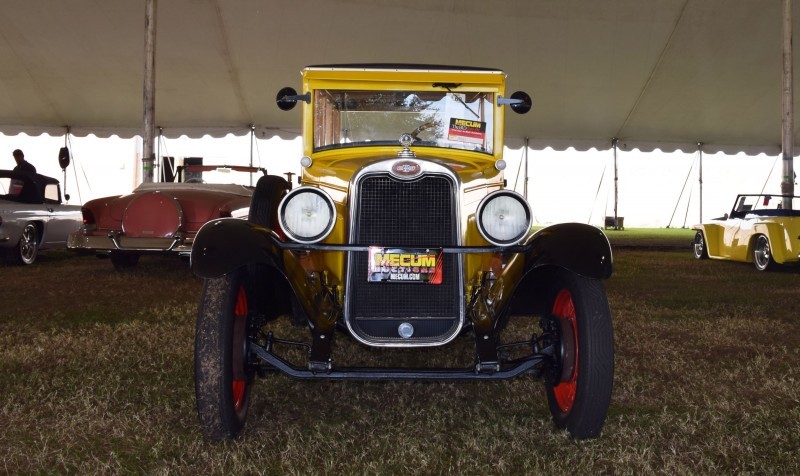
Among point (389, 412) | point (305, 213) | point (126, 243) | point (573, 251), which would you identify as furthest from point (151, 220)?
point (573, 251)

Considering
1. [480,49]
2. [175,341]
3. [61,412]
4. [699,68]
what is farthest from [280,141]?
[61,412]

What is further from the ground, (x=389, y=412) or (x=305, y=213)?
(x=305, y=213)

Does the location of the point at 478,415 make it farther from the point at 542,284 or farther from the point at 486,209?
the point at 486,209

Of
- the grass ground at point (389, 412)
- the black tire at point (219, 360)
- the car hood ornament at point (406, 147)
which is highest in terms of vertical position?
the car hood ornament at point (406, 147)

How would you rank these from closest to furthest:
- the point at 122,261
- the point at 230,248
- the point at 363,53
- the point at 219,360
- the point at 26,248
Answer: the point at 219,360 → the point at 230,248 → the point at 122,261 → the point at 26,248 → the point at 363,53

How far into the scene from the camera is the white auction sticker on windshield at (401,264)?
9.10 ft

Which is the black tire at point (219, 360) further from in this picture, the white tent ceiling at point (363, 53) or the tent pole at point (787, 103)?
the tent pole at point (787, 103)

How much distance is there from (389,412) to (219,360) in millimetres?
769

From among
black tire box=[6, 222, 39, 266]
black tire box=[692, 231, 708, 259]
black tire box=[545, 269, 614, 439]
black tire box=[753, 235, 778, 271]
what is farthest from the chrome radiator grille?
black tire box=[692, 231, 708, 259]

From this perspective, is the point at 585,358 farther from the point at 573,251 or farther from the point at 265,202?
the point at 265,202

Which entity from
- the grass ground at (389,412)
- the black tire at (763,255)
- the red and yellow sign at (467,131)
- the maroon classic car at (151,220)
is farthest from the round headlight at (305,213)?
the black tire at (763,255)

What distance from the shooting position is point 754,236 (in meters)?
9.16

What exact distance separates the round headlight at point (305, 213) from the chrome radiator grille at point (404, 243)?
16 centimetres

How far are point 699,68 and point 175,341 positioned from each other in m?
14.3
